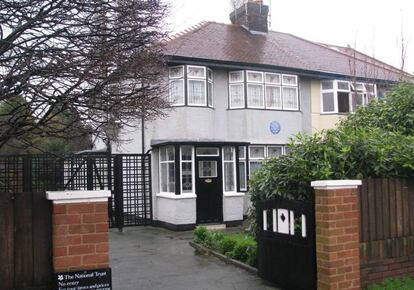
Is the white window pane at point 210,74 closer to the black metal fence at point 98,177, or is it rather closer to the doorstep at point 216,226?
the black metal fence at point 98,177

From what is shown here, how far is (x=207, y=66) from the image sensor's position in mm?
16453

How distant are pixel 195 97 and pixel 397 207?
10.4 metres

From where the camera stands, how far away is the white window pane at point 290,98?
1820cm

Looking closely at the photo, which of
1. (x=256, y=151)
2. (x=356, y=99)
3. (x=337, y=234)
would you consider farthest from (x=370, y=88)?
(x=337, y=234)

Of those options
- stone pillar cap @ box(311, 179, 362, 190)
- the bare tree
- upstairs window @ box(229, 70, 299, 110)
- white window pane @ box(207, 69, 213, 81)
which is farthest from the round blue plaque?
the bare tree

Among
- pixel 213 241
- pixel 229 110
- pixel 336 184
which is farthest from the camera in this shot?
pixel 229 110

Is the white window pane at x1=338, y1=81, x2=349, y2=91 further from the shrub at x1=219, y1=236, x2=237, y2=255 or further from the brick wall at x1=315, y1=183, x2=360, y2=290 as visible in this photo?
the brick wall at x1=315, y1=183, x2=360, y2=290

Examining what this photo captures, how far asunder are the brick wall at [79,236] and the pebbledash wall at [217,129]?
→ 9.65 meters

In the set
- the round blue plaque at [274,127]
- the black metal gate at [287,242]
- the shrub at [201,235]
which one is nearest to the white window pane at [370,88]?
the round blue plaque at [274,127]

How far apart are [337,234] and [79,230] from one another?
121 inches

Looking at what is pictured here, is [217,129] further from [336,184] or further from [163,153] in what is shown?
[336,184]

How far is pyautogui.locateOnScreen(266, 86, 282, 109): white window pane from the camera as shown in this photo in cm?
1777

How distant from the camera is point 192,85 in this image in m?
16.1

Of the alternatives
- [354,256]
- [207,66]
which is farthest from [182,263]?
[207,66]
